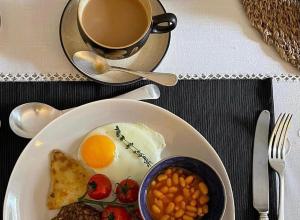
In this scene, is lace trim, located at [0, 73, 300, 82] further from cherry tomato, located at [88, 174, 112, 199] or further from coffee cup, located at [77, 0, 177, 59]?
cherry tomato, located at [88, 174, 112, 199]

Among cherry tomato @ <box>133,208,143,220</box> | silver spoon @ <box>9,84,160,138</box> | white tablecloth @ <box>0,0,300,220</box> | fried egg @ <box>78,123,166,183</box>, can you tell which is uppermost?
white tablecloth @ <box>0,0,300,220</box>

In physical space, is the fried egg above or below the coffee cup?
below

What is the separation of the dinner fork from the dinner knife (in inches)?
0.6

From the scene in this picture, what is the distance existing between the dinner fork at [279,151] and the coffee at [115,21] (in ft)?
1.32

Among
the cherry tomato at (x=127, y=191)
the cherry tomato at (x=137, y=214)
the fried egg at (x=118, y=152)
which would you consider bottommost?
the cherry tomato at (x=137, y=214)

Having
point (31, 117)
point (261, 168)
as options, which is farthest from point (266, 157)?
point (31, 117)

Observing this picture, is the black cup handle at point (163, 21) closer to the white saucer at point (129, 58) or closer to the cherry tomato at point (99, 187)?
the white saucer at point (129, 58)

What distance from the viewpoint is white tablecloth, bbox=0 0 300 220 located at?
1.31 m

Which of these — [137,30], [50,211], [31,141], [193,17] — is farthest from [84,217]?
[193,17]

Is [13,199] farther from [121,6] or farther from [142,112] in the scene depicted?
[121,6]

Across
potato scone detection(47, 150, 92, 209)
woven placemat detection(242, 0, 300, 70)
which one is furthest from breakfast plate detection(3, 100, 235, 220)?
woven placemat detection(242, 0, 300, 70)

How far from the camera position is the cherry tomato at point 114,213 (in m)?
1.17

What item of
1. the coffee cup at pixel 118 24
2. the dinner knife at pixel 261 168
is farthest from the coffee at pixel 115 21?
the dinner knife at pixel 261 168

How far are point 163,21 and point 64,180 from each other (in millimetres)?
425
